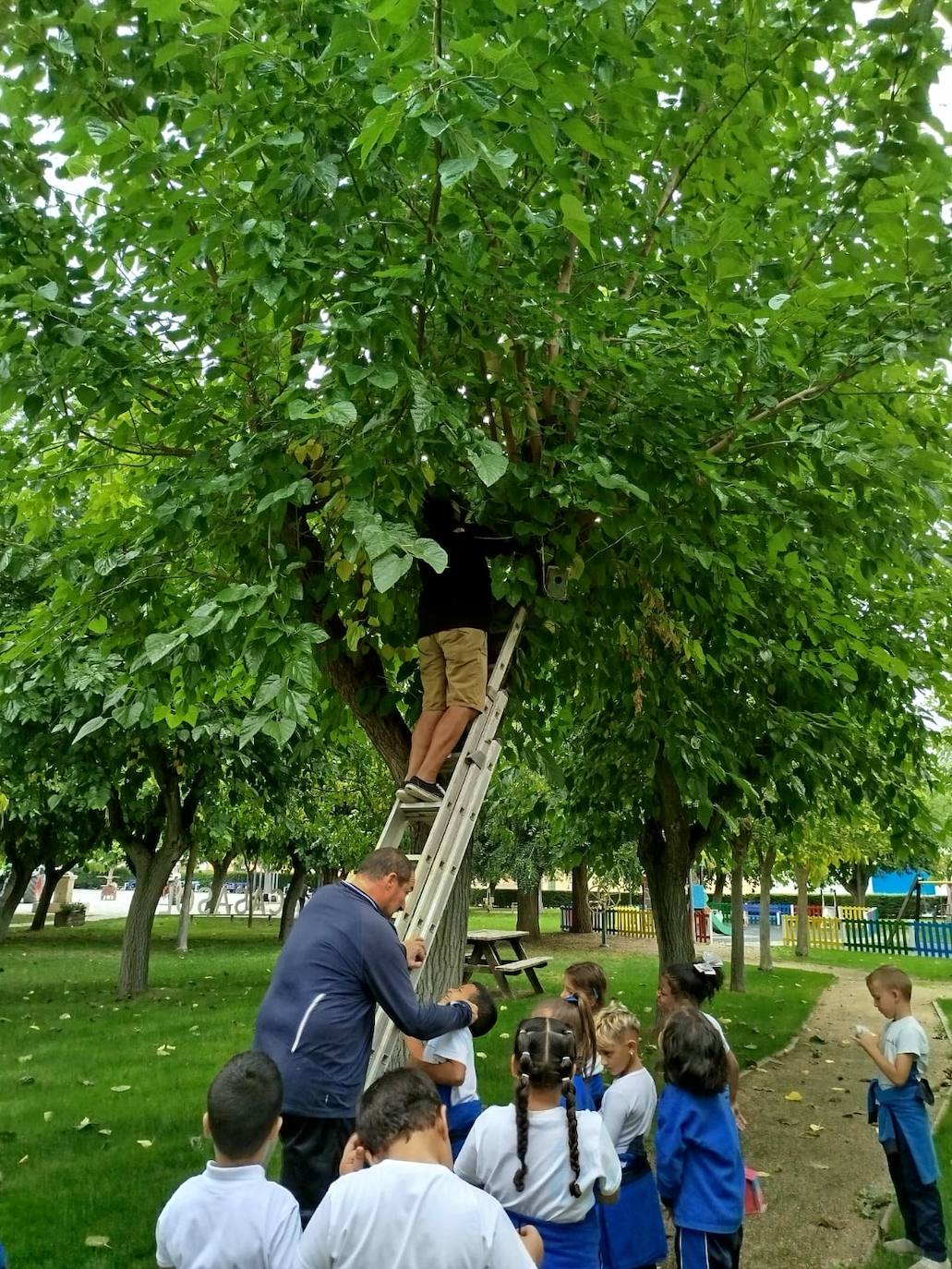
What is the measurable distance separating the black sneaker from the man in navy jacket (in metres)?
1.13

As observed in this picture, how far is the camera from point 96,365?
4484 mm

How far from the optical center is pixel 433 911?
160 inches

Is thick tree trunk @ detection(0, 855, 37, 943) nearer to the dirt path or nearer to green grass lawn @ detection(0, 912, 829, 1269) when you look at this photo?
green grass lawn @ detection(0, 912, 829, 1269)

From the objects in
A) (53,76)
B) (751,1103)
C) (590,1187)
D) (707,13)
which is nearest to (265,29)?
(53,76)

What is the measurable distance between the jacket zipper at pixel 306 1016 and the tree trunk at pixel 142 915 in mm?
11960

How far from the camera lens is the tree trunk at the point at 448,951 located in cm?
512

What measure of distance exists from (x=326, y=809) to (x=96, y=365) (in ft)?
69.1

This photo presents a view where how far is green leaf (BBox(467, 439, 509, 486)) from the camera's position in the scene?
342 centimetres

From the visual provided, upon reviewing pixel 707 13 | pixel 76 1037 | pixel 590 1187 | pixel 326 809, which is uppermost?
pixel 707 13

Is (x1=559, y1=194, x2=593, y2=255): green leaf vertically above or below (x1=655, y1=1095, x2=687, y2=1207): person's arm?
above

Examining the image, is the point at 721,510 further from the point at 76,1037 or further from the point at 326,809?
the point at 326,809

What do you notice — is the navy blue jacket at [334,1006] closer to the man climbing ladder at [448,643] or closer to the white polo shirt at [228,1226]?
the white polo shirt at [228,1226]

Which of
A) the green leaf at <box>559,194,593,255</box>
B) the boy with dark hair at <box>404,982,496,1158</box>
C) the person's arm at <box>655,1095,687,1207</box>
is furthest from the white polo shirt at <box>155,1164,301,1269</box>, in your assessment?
the green leaf at <box>559,194,593,255</box>

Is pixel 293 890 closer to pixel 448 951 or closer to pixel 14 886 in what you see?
pixel 14 886
